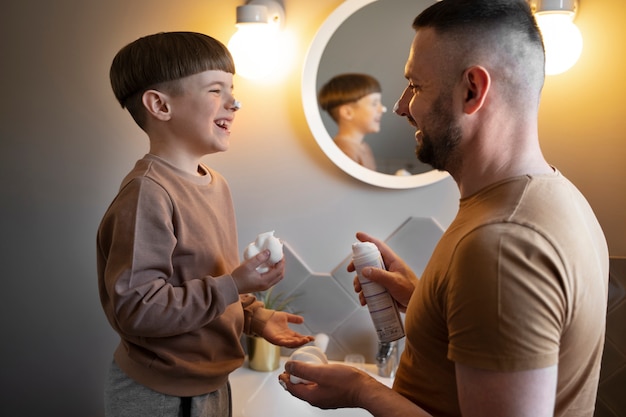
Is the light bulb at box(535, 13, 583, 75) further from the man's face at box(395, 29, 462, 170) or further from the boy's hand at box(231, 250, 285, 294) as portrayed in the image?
the boy's hand at box(231, 250, 285, 294)

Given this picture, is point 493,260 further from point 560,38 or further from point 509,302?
point 560,38

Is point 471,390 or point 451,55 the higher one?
point 451,55

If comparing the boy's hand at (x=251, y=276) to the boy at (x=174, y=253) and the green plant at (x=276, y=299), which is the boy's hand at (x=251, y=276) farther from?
the green plant at (x=276, y=299)

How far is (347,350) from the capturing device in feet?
5.48

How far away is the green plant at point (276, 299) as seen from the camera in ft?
5.39

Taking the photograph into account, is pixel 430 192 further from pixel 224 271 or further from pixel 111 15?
pixel 111 15

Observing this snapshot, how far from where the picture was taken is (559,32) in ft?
4.54

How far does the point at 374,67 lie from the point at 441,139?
2.32ft

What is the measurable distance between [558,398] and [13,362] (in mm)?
1581

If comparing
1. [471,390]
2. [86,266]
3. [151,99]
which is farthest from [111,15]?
[471,390]

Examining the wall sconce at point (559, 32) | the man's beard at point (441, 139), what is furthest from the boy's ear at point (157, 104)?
the wall sconce at point (559, 32)

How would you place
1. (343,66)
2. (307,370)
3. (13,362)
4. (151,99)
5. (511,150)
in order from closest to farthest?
(511,150), (307,370), (151,99), (343,66), (13,362)

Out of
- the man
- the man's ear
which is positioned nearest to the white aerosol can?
the man

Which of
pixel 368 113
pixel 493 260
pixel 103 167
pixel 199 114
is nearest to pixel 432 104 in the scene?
pixel 493 260
